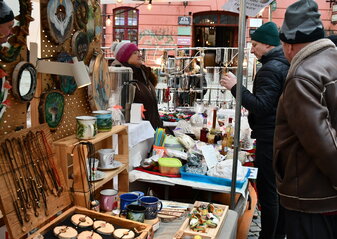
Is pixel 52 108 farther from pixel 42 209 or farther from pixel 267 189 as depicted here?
pixel 267 189

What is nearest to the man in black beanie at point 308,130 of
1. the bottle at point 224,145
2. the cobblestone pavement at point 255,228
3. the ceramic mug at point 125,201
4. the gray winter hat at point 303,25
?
the gray winter hat at point 303,25

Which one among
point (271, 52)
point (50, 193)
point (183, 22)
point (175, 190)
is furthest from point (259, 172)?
point (183, 22)

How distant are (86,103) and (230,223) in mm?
1082

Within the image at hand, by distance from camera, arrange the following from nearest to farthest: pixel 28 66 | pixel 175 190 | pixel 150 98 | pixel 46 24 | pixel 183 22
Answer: pixel 28 66
pixel 46 24
pixel 175 190
pixel 150 98
pixel 183 22

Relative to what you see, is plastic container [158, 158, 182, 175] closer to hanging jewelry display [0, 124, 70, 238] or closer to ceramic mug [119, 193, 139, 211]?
ceramic mug [119, 193, 139, 211]

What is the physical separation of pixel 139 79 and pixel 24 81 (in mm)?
1869

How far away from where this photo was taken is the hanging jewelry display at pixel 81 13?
6.48ft

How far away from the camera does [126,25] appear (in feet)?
38.9

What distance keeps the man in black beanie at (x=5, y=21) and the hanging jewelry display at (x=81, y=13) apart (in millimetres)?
622

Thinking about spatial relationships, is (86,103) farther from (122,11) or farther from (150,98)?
(122,11)

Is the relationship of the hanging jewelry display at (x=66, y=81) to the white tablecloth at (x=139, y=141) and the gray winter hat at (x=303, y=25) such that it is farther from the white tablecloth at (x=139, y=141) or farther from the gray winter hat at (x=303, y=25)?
the gray winter hat at (x=303, y=25)

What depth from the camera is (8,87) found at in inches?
57.6

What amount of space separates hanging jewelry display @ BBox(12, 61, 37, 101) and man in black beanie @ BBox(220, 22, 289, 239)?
4.76ft

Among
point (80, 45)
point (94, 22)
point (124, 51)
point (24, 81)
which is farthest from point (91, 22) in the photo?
point (124, 51)
